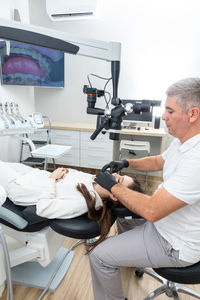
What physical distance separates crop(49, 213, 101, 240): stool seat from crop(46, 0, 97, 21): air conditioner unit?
9.31 ft

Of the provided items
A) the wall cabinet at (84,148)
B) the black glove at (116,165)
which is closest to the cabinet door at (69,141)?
the wall cabinet at (84,148)

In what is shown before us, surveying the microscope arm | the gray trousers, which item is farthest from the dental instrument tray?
the microscope arm

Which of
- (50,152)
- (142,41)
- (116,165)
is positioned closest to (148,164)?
(116,165)

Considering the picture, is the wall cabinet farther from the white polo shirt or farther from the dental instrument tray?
the white polo shirt

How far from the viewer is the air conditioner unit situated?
2.74 metres

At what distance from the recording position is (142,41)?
2.98 meters

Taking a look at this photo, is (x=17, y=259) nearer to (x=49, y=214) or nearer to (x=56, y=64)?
(x=49, y=214)

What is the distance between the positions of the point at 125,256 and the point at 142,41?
9.66 feet

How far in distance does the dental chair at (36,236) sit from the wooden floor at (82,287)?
39 millimetres

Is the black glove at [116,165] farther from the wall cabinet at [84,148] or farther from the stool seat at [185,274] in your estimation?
the wall cabinet at [84,148]

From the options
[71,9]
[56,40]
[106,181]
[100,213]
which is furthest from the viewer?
[71,9]

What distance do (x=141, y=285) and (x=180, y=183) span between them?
958mm

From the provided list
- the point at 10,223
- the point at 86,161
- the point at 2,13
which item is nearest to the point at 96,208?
the point at 10,223

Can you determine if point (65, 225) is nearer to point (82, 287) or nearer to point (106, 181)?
point (106, 181)
